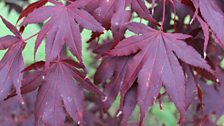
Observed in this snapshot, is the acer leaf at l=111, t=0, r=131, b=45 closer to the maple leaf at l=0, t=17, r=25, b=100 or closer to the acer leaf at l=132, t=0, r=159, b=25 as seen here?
the acer leaf at l=132, t=0, r=159, b=25

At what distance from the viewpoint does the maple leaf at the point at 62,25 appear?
1.09 meters

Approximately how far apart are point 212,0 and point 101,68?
35 cm

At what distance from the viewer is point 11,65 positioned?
116 centimetres

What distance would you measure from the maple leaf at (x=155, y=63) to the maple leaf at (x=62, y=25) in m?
0.09

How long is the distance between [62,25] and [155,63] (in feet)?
0.78

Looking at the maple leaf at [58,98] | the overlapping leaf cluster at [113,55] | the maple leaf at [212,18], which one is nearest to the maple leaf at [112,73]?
the overlapping leaf cluster at [113,55]

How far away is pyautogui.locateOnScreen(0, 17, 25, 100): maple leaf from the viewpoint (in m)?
1.14

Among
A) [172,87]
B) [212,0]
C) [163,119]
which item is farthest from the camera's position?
[163,119]

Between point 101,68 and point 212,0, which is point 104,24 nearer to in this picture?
point 101,68

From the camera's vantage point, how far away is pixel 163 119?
12.0 ft

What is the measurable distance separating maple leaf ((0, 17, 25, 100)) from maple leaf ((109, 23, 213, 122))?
0.23 m

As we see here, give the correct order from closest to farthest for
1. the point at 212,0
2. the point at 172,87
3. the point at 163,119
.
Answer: the point at 172,87
the point at 212,0
the point at 163,119

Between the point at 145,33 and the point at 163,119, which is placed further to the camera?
the point at 163,119

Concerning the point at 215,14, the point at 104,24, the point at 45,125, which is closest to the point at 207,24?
the point at 215,14
